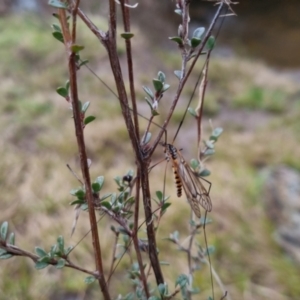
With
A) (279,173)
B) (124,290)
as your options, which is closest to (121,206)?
(124,290)

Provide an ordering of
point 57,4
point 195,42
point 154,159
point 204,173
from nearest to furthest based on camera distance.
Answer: point 57,4
point 195,42
point 204,173
point 154,159

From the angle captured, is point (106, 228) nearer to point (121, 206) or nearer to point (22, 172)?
point (22, 172)

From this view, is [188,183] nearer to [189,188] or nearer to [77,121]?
[189,188]

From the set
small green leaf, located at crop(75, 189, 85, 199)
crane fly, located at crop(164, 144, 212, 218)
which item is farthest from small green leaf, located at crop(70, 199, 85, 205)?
crane fly, located at crop(164, 144, 212, 218)

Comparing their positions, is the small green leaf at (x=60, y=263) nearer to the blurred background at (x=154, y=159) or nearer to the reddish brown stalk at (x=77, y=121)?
the reddish brown stalk at (x=77, y=121)

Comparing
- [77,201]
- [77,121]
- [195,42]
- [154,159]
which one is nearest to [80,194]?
[77,201]

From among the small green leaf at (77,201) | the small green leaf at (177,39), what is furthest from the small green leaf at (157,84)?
the small green leaf at (77,201)
